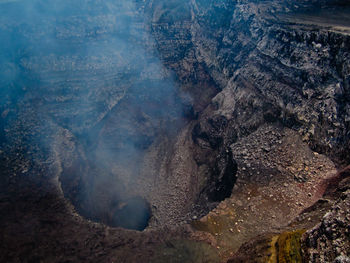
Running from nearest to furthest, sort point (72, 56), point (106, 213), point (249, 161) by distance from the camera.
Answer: point (249, 161) → point (106, 213) → point (72, 56)

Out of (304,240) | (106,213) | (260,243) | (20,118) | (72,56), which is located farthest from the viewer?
(72,56)

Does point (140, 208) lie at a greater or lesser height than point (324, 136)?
lesser

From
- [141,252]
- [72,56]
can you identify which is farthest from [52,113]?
[141,252]

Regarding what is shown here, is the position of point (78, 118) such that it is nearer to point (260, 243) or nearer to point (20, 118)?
point (20, 118)

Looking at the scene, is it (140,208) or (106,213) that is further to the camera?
(140,208)

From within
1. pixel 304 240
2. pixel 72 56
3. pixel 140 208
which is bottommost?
pixel 140 208

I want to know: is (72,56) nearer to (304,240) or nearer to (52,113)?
(52,113)
